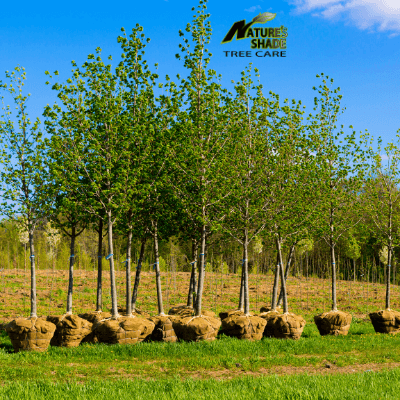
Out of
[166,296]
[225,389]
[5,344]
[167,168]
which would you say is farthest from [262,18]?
[166,296]

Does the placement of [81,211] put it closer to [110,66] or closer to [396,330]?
[110,66]

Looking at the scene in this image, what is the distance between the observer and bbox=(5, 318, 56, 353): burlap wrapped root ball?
484 inches

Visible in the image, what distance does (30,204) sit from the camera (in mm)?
13672

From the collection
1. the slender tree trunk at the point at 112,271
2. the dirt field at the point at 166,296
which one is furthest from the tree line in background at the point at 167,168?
the dirt field at the point at 166,296

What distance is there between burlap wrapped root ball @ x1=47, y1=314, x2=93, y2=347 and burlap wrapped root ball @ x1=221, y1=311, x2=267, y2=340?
170 inches

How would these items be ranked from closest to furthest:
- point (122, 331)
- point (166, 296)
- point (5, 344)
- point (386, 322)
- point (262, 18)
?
point (122, 331)
point (5, 344)
point (386, 322)
point (262, 18)
point (166, 296)

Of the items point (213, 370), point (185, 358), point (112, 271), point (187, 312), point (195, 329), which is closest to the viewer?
point (213, 370)

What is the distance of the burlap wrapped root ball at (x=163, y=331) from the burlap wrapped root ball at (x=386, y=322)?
7.84 meters

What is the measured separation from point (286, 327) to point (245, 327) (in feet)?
4.83

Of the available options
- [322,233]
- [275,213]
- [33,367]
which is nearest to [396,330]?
[322,233]

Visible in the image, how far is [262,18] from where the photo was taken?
17188 mm

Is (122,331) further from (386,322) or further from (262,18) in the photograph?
(262,18)

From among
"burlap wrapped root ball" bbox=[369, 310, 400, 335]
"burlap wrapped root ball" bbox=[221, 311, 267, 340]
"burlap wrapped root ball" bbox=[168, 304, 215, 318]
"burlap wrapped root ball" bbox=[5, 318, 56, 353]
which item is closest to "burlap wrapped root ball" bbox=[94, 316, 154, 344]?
"burlap wrapped root ball" bbox=[5, 318, 56, 353]

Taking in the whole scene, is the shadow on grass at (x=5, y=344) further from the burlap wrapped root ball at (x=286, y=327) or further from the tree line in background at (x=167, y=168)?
the burlap wrapped root ball at (x=286, y=327)
